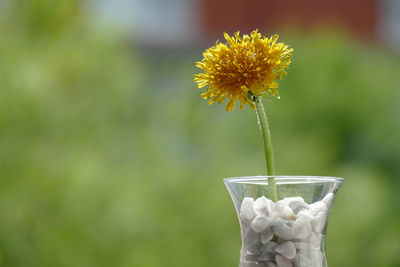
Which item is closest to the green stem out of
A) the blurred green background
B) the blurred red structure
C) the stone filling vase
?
the stone filling vase

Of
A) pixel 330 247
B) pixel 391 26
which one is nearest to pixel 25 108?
pixel 330 247

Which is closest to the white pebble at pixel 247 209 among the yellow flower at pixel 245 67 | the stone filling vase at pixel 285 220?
the stone filling vase at pixel 285 220

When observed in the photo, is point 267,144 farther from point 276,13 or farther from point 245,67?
point 276,13

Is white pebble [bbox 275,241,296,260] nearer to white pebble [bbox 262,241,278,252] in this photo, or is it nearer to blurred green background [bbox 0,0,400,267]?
white pebble [bbox 262,241,278,252]

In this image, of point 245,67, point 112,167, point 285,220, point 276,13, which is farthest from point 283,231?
point 276,13

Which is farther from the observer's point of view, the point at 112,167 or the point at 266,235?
the point at 112,167

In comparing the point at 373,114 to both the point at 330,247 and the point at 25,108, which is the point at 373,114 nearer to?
the point at 330,247

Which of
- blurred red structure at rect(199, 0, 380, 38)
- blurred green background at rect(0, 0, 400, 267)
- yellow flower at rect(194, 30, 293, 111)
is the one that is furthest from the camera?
blurred red structure at rect(199, 0, 380, 38)
